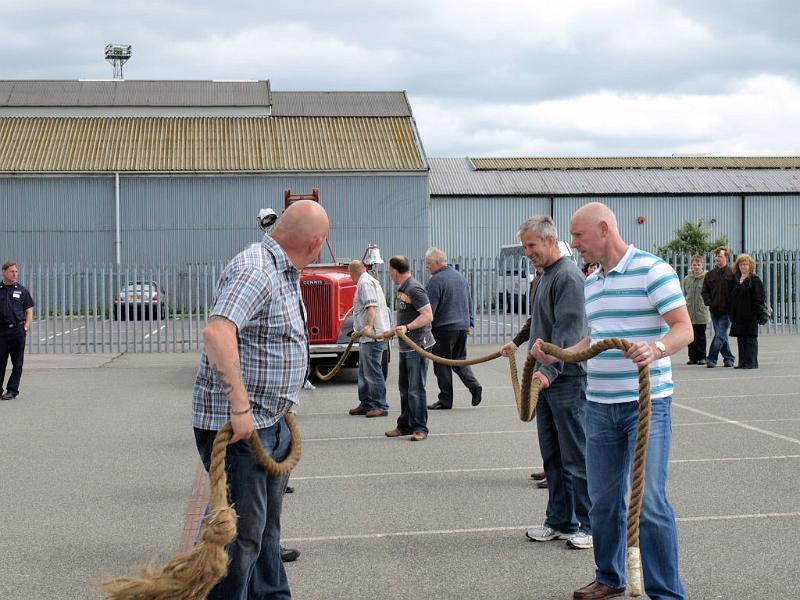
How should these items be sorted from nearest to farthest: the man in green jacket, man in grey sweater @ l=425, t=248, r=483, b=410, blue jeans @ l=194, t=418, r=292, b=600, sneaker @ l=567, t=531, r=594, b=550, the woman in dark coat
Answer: blue jeans @ l=194, t=418, r=292, b=600
sneaker @ l=567, t=531, r=594, b=550
man in grey sweater @ l=425, t=248, r=483, b=410
the woman in dark coat
the man in green jacket

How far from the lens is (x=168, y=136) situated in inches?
1522

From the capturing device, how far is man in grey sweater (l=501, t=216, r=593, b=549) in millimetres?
5961

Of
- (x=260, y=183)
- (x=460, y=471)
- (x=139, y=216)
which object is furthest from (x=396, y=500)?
(x=139, y=216)

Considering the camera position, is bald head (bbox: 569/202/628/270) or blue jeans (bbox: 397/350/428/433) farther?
blue jeans (bbox: 397/350/428/433)

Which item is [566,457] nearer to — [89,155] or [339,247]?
[339,247]

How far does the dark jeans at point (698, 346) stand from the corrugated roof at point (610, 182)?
2611 cm

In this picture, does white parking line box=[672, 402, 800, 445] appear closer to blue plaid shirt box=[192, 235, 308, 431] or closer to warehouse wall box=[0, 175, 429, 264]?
blue plaid shirt box=[192, 235, 308, 431]

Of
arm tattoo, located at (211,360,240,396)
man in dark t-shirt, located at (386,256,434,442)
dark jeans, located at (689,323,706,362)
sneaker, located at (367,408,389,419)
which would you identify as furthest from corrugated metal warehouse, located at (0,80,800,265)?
arm tattoo, located at (211,360,240,396)

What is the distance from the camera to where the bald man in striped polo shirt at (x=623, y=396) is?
4.43 metres

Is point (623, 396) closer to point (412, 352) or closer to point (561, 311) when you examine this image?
point (561, 311)

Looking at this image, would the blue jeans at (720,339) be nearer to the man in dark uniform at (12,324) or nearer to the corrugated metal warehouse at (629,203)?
the man in dark uniform at (12,324)

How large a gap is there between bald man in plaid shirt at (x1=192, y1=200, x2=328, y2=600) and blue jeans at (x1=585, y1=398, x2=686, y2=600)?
4.96ft

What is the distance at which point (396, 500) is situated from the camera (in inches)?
284

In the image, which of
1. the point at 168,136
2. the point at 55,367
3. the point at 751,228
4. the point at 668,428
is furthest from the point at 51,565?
the point at 751,228
